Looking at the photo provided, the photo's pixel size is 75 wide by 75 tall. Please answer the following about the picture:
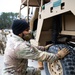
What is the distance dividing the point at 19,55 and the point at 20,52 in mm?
46

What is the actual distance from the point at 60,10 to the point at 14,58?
1072 mm

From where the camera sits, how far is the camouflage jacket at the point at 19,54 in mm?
2736

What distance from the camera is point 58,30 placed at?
13.6 feet

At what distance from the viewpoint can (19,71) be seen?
2.99 m

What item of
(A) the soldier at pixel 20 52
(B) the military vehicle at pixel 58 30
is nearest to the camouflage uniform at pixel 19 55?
(A) the soldier at pixel 20 52

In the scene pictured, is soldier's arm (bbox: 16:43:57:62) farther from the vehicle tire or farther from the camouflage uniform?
the vehicle tire

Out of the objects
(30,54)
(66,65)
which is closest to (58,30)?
(66,65)

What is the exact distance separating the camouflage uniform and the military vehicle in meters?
0.70

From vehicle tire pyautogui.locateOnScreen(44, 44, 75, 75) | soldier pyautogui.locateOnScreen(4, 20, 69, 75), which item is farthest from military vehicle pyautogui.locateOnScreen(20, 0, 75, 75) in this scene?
soldier pyautogui.locateOnScreen(4, 20, 69, 75)

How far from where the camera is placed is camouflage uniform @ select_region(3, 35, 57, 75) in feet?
8.98

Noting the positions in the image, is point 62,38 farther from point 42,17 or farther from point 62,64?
point 62,64

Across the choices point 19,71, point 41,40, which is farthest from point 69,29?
point 19,71

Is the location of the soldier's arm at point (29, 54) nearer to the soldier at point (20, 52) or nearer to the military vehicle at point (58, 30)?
the soldier at point (20, 52)

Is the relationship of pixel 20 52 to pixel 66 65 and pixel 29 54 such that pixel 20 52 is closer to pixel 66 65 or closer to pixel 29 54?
pixel 29 54
